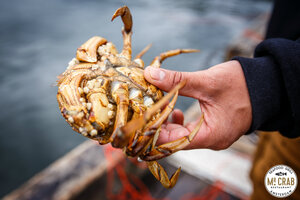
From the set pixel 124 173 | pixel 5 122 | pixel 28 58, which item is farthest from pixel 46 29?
pixel 124 173

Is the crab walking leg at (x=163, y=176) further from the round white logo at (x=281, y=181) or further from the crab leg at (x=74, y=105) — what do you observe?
the round white logo at (x=281, y=181)

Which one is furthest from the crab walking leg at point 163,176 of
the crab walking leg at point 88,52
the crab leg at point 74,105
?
the crab walking leg at point 88,52

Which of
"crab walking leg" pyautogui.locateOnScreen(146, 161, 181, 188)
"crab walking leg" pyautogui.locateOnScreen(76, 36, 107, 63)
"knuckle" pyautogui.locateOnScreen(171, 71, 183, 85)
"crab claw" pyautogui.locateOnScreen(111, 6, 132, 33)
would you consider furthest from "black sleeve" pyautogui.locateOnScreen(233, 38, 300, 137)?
"crab walking leg" pyautogui.locateOnScreen(76, 36, 107, 63)

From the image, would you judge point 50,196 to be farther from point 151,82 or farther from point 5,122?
point 5,122

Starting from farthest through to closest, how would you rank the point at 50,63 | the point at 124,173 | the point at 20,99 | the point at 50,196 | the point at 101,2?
1. the point at 101,2
2. the point at 50,63
3. the point at 20,99
4. the point at 124,173
5. the point at 50,196

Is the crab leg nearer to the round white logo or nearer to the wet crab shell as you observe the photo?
the wet crab shell

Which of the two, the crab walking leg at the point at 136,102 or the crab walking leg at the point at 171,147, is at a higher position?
the crab walking leg at the point at 136,102
